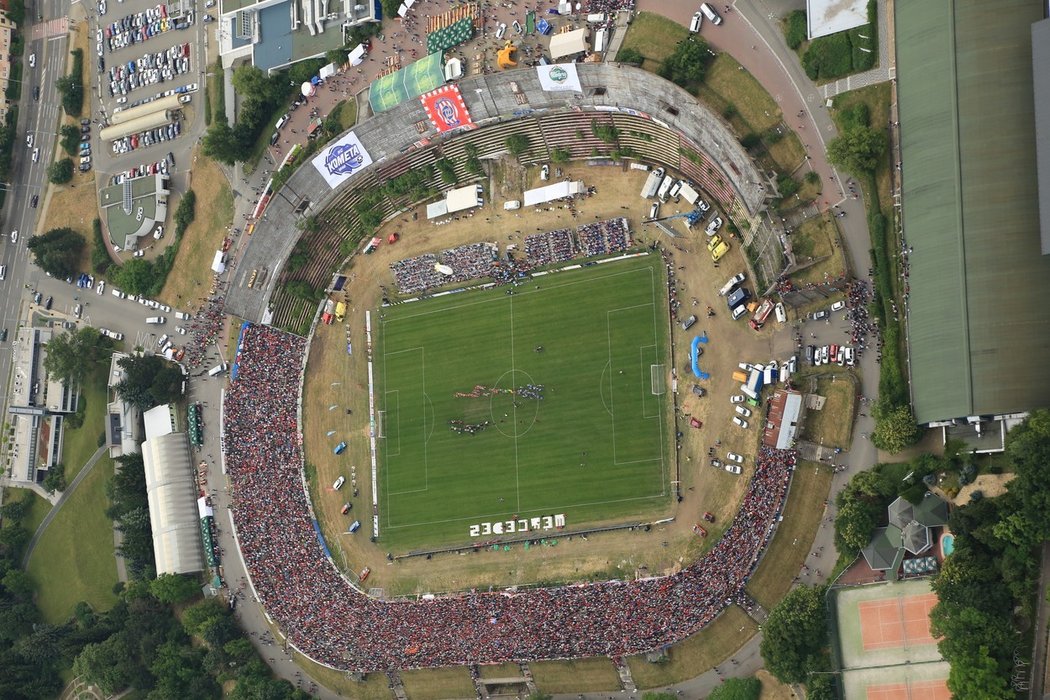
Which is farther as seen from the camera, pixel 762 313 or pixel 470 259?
pixel 470 259

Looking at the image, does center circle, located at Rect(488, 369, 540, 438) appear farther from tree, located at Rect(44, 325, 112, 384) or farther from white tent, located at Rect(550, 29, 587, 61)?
tree, located at Rect(44, 325, 112, 384)

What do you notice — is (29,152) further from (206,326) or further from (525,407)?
(525,407)

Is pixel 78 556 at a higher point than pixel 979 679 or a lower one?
higher

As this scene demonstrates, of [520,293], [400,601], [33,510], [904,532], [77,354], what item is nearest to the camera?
[904,532]

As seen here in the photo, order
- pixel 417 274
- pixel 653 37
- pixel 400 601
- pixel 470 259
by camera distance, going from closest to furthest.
A: pixel 653 37
pixel 400 601
pixel 470 259
pixel 417 274

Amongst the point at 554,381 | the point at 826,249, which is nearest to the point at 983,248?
the point at 826,249

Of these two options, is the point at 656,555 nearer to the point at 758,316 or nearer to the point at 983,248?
the point at 758,316

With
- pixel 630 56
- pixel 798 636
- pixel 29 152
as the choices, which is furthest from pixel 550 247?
pixel 29 152

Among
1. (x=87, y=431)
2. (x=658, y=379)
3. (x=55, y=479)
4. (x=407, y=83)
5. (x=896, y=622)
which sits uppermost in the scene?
(x=407, y=83)

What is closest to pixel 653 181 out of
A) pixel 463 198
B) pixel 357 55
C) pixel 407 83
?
pixel 463 198
